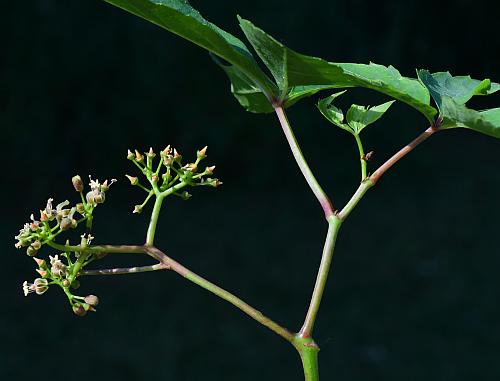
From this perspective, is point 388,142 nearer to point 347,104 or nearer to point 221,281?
point 347,104

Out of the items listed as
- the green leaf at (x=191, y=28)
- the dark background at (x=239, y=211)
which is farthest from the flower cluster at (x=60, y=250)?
the dark background at (x=239, y=211)

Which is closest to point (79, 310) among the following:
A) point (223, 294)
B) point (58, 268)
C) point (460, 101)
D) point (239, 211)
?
point (58, 268)

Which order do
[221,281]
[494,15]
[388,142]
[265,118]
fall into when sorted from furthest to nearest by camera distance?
[494,15] → [388,142] → [265,118] → [221,281]

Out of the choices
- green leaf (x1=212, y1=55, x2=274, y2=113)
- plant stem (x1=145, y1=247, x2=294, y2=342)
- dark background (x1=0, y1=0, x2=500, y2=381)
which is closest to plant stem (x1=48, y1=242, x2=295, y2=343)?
plant stem (x1=145, y1=247, x2=294, y2=342)

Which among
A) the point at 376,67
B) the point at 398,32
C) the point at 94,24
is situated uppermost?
the point at 398,32

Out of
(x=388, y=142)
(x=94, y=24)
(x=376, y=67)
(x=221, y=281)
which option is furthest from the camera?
(x=388, y=142)

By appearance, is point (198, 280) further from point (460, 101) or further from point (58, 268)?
point (460, 101)

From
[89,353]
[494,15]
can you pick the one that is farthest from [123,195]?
[494,15]
